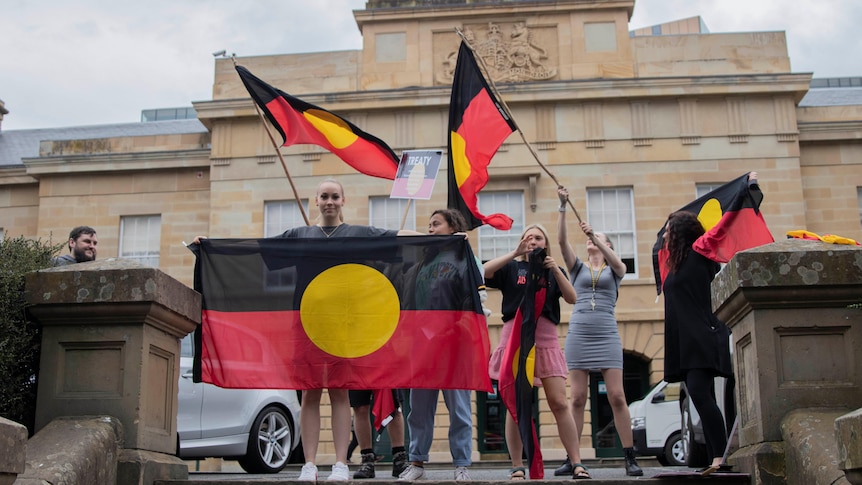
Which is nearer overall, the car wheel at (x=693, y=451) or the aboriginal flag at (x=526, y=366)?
the aboriginal flag at (x=526, y=366)

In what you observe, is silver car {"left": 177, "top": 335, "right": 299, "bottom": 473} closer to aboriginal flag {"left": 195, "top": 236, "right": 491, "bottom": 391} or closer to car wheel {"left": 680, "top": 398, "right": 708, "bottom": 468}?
aboriginal flag {"left": 195, "top": 236, "right": 491, "bottom": 391}

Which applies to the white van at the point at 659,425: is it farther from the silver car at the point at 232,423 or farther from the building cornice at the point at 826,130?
the building cornice at the point at 826,130

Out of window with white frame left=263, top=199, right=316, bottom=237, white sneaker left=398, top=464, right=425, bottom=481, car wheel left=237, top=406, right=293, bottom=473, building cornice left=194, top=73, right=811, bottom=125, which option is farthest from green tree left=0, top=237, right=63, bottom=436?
window with white frame left=263, top=199, right=316, bottom=237

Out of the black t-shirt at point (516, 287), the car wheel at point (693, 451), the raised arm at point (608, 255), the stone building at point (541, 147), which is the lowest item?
the car wheel at point (693, 451)

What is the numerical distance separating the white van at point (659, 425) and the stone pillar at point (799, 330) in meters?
10.2

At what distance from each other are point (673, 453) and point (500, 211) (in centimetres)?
1163

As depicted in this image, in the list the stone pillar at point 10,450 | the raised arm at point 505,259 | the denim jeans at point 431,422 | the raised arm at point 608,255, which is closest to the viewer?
the stone pillar at point 10,450

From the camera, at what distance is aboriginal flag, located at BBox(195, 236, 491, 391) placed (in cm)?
748

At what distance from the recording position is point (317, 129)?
1030cm

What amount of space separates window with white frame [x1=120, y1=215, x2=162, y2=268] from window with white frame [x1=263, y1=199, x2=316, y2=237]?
→ 3516 millimetres

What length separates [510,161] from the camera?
27031 mm

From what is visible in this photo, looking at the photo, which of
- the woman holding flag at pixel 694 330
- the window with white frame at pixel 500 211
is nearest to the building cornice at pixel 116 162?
the window with white frame at pixel 500 211

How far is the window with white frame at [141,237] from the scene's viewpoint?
95.6 ft

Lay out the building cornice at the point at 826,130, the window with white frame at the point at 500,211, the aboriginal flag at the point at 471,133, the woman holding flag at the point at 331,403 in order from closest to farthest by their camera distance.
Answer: the woman holding flag at the point at 331,403 → the aboriginal flag at the point at 471,133 → the window with white frame at the point at 500,211 → the building cornice at the point at 826,130
